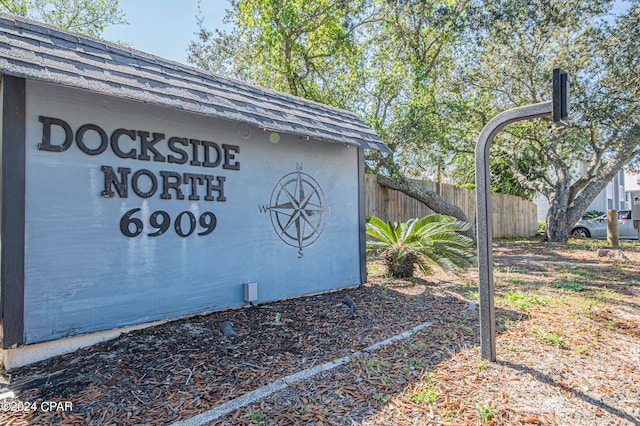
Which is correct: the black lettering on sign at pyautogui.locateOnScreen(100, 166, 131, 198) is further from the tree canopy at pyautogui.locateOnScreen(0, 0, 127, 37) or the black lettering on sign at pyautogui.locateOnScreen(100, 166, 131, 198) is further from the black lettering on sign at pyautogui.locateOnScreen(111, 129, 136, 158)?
the tree canopy at pyautogui.locateOnScreen(0, 0, 127, 37)

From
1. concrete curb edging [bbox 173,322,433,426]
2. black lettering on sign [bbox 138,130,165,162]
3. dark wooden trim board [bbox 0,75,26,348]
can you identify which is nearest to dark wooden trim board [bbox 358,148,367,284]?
concrete curb edging [bbox 173,322,433,426]

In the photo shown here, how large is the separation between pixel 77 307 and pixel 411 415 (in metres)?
3.16

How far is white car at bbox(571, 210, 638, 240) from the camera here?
52.4ft

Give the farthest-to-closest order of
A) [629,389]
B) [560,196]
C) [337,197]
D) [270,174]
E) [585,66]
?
[560,196] < [585,66] < [337,197] < [270,174] < [629,389]

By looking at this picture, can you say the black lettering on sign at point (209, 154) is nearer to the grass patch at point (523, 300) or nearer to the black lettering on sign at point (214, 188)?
the black lettering on sign at point (214, 188)

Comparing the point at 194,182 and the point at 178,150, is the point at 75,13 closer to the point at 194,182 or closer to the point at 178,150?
the point at 178,150

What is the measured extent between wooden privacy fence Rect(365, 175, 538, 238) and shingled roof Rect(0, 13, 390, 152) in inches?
210

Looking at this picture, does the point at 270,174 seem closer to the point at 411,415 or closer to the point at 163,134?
the point at 163,134

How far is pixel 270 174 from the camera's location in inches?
208

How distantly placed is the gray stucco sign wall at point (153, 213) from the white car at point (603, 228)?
15.9m

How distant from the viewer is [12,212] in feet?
10.7

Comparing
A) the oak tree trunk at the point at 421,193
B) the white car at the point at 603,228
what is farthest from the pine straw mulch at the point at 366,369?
the white car at the point at 603,228

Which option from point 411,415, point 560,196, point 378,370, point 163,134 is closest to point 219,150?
point 163,134

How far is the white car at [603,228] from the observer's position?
15961mm
